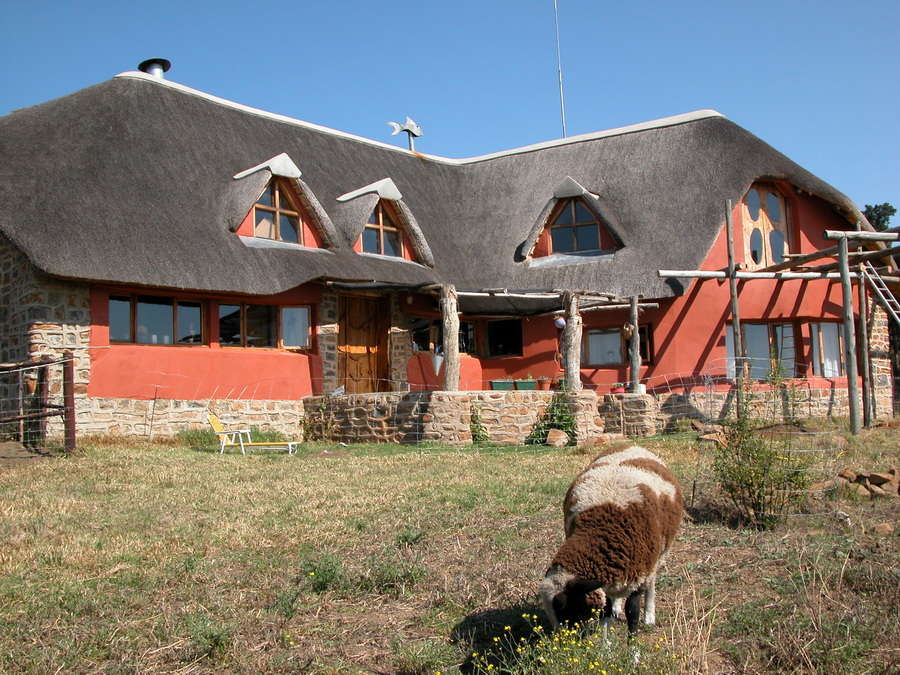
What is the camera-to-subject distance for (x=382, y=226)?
62.2ft

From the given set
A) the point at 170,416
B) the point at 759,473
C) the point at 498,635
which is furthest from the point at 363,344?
the point at 498,635

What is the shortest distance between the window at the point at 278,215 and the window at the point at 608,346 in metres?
7.41

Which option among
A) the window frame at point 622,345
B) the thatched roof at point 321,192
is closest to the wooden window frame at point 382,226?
the thatched roof at point 321,192

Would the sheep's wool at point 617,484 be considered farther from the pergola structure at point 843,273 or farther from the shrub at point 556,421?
the pergola structure at point 843,273

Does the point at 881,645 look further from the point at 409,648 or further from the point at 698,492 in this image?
the point at 698,492

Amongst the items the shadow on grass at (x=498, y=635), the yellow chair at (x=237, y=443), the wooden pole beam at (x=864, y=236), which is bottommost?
the shadow on grass at (x=498, y=635)

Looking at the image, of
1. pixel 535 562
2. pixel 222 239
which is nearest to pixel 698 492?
pixel 535 562

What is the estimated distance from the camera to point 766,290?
18750mm

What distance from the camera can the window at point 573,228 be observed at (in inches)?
802

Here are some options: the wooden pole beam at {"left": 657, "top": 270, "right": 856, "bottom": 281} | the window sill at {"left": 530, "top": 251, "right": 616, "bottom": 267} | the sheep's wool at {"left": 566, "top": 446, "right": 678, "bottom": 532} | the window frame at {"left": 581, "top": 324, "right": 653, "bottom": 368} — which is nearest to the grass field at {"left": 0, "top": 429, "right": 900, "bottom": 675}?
the sheep's wool at {"left": 566, "top": 446, "right": 678, "bottom": 532}

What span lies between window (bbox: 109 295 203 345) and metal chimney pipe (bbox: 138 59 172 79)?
23.4 ft

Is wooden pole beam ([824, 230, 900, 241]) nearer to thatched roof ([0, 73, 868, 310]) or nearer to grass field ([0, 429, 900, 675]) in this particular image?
thatched roof ([0, 73, 868, 310])

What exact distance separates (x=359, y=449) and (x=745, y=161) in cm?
1197

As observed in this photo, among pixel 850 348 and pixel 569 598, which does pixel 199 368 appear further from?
pixel 569 598
